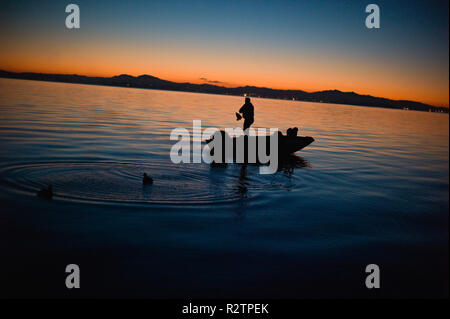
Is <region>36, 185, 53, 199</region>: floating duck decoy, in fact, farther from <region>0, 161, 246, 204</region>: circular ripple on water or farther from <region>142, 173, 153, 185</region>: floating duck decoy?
<region>142, 173, 153, 185</region>: floating duck decoy

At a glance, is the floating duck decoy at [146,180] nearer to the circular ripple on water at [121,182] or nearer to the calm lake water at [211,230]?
the circular ripple on water at [121,182]

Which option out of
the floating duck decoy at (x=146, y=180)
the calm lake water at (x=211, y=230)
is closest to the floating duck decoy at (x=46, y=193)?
the calm lake water at (x=211, y=230)

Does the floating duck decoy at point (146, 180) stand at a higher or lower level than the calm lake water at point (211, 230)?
higher

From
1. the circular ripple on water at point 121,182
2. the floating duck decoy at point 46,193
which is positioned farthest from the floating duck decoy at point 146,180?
the floating duck decoy at point 46,193

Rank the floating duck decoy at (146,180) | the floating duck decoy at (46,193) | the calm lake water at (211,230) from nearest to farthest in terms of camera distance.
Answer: the calm lake water at (211,230)
the floating duck decoy at (46,193)
the floating duck decoy at (146,180)

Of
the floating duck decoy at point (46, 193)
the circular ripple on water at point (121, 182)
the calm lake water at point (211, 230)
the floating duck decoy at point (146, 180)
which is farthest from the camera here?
the floating duck decoy at point (146, 180)

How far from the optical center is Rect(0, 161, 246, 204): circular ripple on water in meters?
9.21

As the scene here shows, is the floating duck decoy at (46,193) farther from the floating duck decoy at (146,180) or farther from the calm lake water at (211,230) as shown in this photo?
the floating duck decoy at (146,180)

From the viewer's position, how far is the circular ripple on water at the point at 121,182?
9211 mm

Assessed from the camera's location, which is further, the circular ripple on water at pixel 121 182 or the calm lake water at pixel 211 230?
the circular ripple on water at pixel 121 182

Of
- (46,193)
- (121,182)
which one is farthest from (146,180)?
(46,193)

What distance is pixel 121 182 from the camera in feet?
34.5

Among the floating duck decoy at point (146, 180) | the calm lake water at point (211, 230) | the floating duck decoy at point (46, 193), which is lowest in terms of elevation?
the calm lake water at point (211, 230)

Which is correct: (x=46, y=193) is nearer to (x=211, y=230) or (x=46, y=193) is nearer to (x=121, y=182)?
(x=121, y=182)
